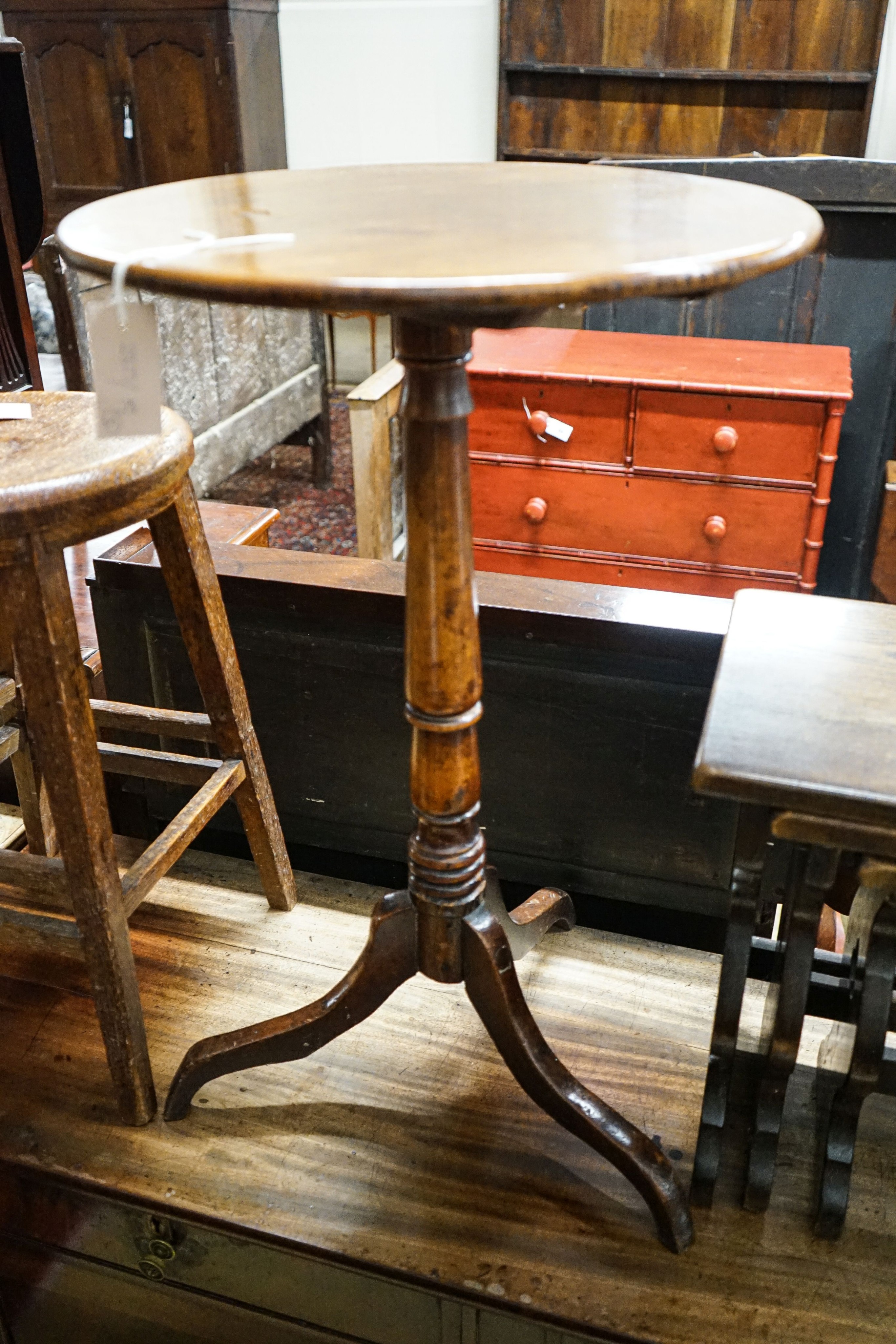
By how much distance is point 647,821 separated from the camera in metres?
1.42

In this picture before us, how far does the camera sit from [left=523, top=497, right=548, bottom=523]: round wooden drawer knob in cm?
264

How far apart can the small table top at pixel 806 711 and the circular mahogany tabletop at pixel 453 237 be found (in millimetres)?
355

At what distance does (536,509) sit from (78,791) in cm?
176

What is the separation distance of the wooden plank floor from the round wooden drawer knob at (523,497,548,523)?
53.0 inches

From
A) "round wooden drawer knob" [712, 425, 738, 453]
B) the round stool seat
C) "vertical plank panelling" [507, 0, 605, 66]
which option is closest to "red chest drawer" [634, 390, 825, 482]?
"round wooden drawer knob" [712, 425, 738, 453]

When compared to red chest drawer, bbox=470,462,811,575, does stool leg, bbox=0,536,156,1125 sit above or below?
above

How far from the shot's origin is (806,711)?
923mm

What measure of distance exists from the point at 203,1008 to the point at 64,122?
4064 mm

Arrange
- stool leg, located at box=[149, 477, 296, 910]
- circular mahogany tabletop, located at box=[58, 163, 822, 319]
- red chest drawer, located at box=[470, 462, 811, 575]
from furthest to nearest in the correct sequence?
red chest drawer, located at box=[470, 462, 811, 575], stool leg, located at box=[149, 477, 296, 910], circular mahogany tabletop, located at box=[58, 163, 822, 319]

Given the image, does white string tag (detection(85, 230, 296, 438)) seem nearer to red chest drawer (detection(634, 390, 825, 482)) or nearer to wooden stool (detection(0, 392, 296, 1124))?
wooden stool (detection(0, 392, 296, 1124))

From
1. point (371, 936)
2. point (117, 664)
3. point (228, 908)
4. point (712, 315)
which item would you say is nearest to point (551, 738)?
point (371, 936)

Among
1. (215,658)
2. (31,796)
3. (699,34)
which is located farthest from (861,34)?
(31,796)

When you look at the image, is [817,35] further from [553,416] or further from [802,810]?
[802,810]

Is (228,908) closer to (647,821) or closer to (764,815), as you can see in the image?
(647,821)
